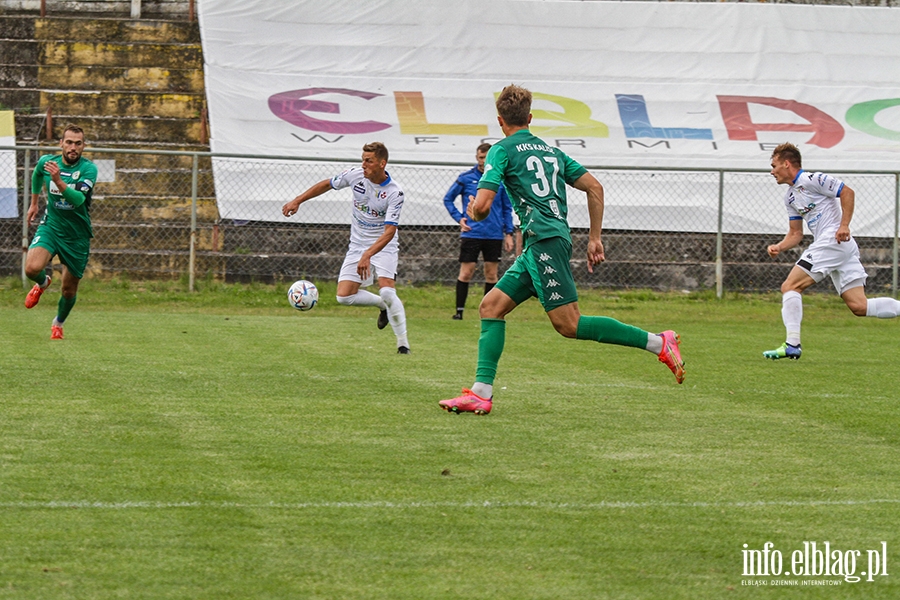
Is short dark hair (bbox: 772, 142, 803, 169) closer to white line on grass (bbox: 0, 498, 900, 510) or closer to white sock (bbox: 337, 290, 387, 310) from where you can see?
white sock (bbox: 337, 290, 387, 310)

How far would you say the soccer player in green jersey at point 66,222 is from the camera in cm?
1154

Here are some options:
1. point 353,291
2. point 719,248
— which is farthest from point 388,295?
point 719,248

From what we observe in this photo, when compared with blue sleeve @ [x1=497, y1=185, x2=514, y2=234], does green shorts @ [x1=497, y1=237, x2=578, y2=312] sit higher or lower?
lower

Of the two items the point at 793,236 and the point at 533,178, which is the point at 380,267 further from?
the point at 533,178

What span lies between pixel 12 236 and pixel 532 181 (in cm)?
1345

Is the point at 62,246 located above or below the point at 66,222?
below

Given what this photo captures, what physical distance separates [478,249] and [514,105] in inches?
339

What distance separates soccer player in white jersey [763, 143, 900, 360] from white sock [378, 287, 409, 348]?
3.55m

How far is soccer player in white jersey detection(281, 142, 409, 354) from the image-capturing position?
1145 cm

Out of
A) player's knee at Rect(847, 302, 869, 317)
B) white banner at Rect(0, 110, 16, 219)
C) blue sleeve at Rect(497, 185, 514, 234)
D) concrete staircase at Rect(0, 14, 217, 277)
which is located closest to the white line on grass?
player's knee at Rect(847, 302, 869, 317)

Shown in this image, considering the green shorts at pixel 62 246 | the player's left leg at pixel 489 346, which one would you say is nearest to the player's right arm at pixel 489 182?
the player's left leg at pixel 489 346

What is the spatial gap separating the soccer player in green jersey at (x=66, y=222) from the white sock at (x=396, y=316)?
310cm

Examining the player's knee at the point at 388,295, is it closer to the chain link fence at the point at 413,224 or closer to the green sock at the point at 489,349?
the green sock at the point at 489,349

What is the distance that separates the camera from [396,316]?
37.7 feet
